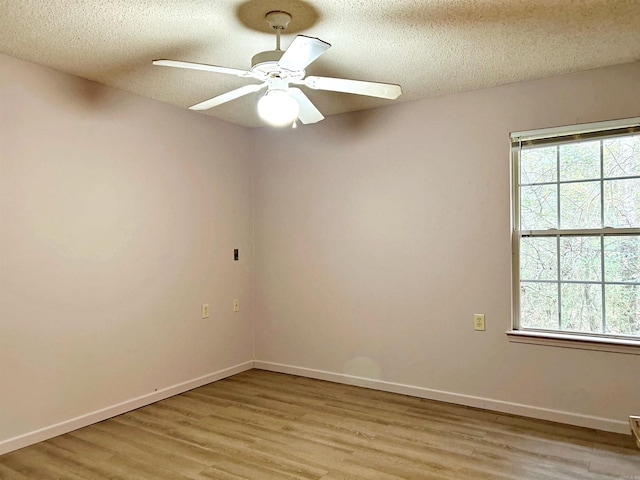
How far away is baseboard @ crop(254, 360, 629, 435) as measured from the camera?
125 inches

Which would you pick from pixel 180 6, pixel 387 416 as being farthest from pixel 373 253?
pixel 180 6

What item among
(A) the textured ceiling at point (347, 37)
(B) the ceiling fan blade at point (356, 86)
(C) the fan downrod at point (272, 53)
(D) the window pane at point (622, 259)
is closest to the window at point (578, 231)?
(D) the window pane at point (622, 259)

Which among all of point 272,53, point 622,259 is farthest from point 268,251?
point 622,259

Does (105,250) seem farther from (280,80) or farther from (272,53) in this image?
(272,53)

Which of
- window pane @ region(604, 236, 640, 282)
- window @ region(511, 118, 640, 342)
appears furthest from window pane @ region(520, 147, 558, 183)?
window pane @ region(604, 236, 640, 282)

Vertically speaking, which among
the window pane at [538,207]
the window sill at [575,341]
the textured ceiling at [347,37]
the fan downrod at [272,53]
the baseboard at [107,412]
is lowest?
the baseboard at [107,412]

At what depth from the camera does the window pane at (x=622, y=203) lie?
319 cm

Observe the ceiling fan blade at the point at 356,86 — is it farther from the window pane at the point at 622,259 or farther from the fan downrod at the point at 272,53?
the window pane at the point at 622,259

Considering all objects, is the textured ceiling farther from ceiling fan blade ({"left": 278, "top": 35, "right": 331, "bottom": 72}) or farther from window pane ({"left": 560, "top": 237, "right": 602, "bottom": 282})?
window pane ({"left": 560, "top": 237, "right": 602, "bottom": 282})

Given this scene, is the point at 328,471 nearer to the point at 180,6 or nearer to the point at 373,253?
the point at 373,253

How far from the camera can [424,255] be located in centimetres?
385

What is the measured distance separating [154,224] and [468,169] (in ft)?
7.88

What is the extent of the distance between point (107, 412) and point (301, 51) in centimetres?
276

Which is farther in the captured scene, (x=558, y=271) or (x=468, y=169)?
(x=468, y=169)
